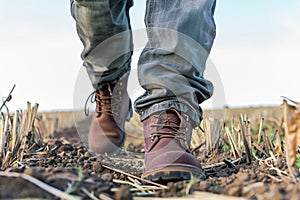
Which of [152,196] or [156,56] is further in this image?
[156,56]

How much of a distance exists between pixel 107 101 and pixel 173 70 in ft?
3.00

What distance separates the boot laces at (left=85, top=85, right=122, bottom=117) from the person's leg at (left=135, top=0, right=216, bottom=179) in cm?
78

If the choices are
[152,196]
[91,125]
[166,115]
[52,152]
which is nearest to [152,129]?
[166,115]

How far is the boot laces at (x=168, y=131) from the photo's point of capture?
74.4 inches

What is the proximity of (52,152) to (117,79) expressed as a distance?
1.82 ft

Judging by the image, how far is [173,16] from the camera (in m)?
1.96

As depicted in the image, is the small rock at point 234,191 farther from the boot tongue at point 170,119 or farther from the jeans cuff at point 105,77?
the jeans cuff at point 105,77

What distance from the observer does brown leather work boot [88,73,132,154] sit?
2797 mm

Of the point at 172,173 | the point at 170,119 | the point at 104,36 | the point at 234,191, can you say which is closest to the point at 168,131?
the point at 170,119

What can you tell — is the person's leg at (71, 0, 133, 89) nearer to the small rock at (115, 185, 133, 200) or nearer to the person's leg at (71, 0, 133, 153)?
the person's leg at (71, 0, 133, 153)

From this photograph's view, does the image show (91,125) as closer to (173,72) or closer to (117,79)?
(117,79)

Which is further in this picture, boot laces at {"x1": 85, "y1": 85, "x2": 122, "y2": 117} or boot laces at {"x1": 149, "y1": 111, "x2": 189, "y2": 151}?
boot laces at {"x1": 85, "y1": 85, "x2": 122, "y2": 117}

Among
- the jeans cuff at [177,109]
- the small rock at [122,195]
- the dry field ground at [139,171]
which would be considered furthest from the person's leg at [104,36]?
the small rock at [122,195]

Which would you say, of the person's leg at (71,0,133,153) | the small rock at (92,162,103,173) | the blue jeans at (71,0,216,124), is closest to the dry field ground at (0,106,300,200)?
the small rock at (92,162,103,173)
